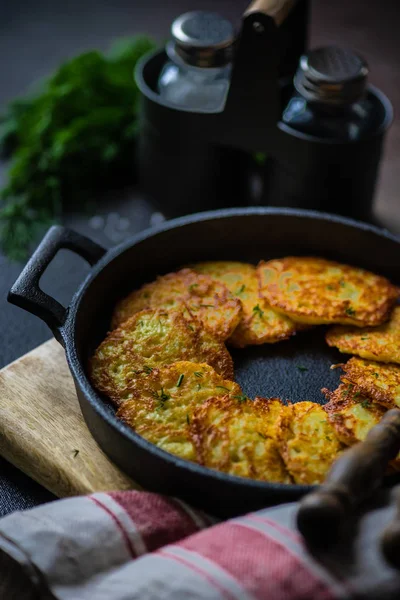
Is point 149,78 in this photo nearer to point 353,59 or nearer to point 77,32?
point 353,59

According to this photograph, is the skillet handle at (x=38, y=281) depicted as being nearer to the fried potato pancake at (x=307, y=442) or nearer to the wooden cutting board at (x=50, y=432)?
the wooden cutting board at (x=50, y=432)

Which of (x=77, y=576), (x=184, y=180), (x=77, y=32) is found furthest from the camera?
(x=77, y=32)

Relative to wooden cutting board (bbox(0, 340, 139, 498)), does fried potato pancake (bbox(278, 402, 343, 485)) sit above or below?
above

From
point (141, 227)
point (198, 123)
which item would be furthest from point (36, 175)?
point (198, 123)

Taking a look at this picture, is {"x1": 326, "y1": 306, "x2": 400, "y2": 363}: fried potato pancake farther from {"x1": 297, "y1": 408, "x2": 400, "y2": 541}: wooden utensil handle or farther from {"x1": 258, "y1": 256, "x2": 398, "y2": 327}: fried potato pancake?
{"x1": 297, "y1": 408, "x2": 400, "y2": 541}: wooden utensil handle

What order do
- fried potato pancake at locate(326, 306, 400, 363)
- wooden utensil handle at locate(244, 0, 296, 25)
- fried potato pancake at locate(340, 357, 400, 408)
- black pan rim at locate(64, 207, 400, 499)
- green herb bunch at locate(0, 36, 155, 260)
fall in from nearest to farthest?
black pan rim at locate(64, 207, 400, 499)
fried potato pancake at locate(340, 357, 400, 408)
fried potato pancake at locate(326, 306, 400, 363)
wooden utensil handle at locate(244, 0, 296, 25)
green herb bunch at locate(0, 36, 155, 260)

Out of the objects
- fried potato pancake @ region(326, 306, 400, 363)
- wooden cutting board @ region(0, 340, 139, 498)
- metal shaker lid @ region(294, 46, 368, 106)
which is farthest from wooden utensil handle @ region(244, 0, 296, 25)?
wooden cutting board @ region(0, 340, 139, 498)
